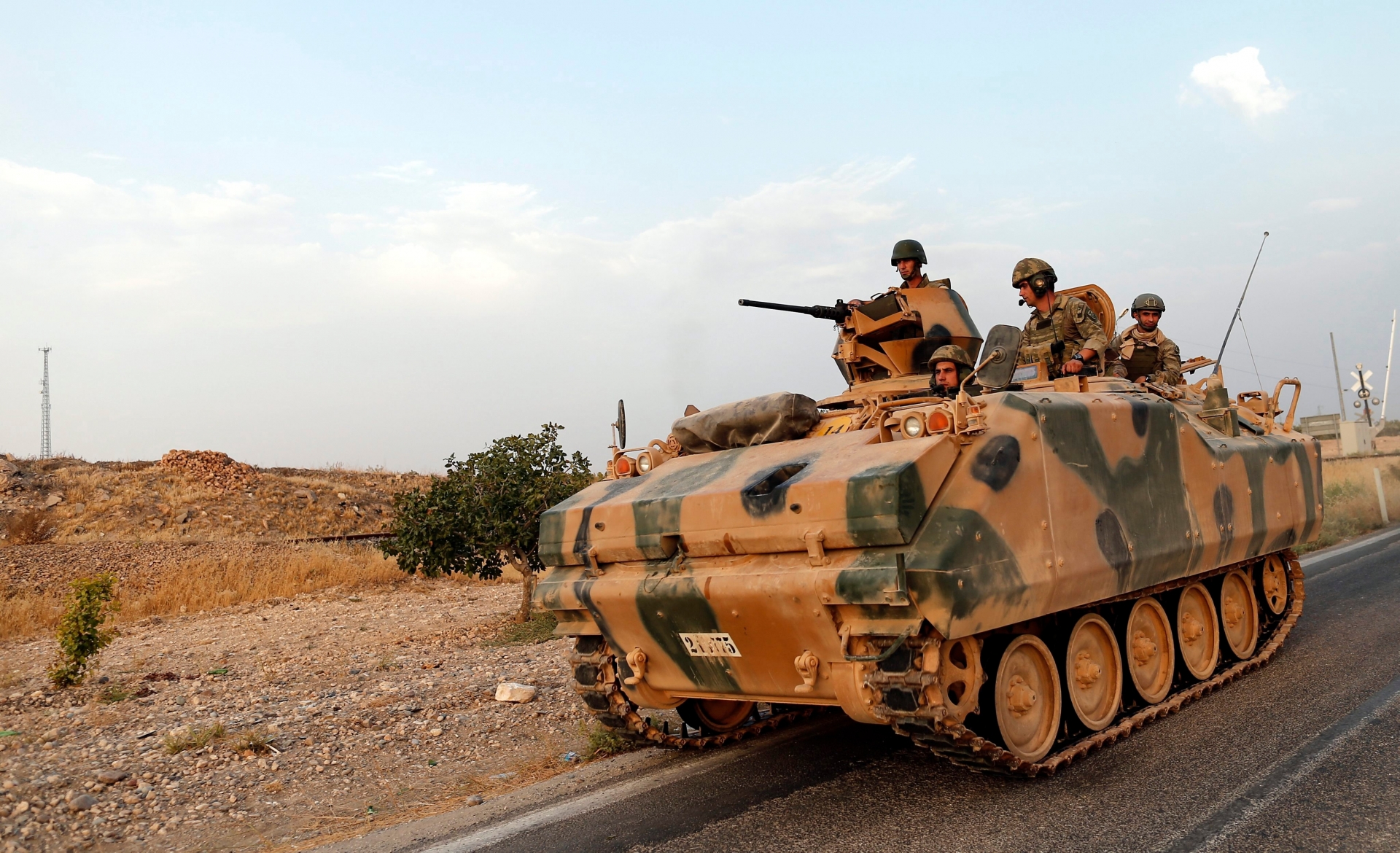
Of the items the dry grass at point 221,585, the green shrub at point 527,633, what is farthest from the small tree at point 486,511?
the dry grass at point 221,585

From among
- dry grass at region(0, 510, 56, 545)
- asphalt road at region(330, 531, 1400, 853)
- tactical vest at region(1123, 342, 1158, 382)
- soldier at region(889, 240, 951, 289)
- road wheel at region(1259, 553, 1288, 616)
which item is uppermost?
soldier at region(889, 240, 951, 289)

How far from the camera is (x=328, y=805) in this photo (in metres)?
5.66

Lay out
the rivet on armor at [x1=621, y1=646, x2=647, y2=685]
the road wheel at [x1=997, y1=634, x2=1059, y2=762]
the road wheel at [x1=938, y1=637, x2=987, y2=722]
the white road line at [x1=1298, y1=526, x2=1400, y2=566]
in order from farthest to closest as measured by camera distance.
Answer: the white road line at [x1=1298, y1=526, x2=1400, y2=566], the rivet on armor at [x1=621, y1=646, x2=647, y2=685], the road wheel at [x1=997, y1=634, x2=1059, y2=762], the road wheel at [x1=938, y1=637, x2=987, y2=722]

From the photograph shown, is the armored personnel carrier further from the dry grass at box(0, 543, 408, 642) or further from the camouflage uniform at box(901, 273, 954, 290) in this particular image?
the dry grass at box(0, 543, 408, 642)

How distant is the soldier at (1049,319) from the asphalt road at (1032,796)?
304 cm

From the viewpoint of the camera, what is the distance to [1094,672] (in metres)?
6.27

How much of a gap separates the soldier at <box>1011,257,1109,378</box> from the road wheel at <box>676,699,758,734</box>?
3786 millimetres

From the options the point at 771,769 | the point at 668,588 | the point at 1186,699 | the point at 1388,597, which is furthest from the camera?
the point at 1388,597

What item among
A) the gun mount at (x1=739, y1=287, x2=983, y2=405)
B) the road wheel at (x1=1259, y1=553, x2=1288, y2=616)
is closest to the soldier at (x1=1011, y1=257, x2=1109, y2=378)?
the gun mount at (x1=739, y1=287, x2=983, y2=405)

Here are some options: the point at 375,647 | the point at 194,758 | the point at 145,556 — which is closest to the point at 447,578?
the point at 145,556

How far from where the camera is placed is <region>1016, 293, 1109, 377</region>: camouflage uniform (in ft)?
28.2

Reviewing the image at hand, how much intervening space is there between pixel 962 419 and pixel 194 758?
4956 mm

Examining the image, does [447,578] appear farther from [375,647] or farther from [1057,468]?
[1057,468]

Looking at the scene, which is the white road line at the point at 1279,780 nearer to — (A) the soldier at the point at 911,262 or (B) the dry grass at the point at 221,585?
(A) the soldier at the point at 911,262
